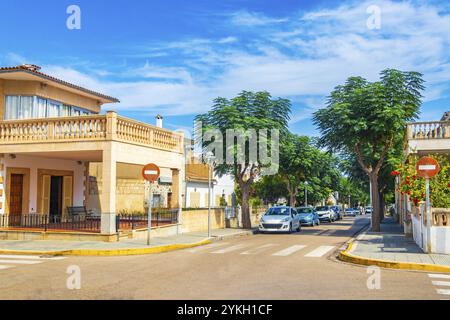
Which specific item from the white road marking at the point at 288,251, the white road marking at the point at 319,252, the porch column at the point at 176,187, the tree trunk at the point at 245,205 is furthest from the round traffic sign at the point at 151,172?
the tree trunk at the point at 245,205

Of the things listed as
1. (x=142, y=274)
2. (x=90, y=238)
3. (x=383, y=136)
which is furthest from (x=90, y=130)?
(x=383, y=136)

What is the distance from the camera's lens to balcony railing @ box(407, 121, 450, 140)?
23.6 m

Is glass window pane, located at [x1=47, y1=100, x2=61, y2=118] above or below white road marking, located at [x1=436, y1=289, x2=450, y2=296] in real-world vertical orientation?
above

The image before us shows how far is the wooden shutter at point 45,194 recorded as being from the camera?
76.2 feet

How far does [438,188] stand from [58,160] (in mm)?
17905

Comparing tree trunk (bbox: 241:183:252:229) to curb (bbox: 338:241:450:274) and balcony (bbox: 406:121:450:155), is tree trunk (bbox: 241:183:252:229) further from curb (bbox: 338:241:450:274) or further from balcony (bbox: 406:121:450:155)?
curb (bbox: 338:241:450:274)

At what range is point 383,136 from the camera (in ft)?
85.6

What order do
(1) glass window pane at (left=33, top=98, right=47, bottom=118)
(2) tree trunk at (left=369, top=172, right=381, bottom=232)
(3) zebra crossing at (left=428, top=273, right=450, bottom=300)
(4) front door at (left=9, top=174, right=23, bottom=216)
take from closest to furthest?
(3) zebra crossing at (left=428, top=273, right=450, bottom=300)
(4) front door at (left=9, top=174, right=23, bottom=216)
(1) glass window pane at (left=33, top=98, right=47, bottom=118)
(2) tree trunk at (left=369, top=172, right=381, bottom=232)

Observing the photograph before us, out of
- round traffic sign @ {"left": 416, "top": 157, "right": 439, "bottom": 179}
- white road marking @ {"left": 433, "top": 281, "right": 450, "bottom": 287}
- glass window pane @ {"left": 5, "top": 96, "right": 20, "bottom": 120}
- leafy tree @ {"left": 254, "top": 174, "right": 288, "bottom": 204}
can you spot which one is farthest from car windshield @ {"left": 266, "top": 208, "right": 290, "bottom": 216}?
white road marking @ {"left": 433, "top": 281, "right": 450, "bottom": 287}

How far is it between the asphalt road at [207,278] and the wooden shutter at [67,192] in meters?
10.6

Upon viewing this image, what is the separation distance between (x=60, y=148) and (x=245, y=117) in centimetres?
1099

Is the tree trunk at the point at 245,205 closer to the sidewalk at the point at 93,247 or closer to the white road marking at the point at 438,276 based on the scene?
the sidewalk at the point at 93,247

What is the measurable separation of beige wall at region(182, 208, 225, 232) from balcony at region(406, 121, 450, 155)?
1152 cm

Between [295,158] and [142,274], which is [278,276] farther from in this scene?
[295,158]
